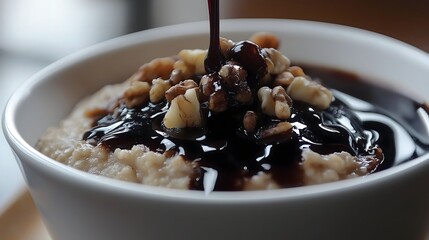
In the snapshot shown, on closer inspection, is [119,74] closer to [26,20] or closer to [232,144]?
[232,144]

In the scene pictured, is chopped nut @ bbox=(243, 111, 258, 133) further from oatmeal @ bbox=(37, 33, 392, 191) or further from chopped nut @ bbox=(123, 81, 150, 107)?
chopped nut @ bbox=(123, 81, 150, 107)

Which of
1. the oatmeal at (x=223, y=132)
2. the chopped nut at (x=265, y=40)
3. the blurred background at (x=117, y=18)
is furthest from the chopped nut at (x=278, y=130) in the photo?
the blurred background at (x=117, y=18)

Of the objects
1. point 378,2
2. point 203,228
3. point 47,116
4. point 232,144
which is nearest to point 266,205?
point 203,228

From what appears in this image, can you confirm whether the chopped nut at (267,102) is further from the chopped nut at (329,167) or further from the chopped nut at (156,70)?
the chopped nut at (156,70)

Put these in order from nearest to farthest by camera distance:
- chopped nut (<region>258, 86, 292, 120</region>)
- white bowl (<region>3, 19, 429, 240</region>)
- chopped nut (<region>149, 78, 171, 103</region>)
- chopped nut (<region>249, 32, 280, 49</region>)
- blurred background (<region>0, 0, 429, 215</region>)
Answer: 1. white bowl (<region>3, 19, 429, 240</region>)
2. chopped nut (<region>258, 86, 292, 120</region>)
3. chopped nut (<region>149, 78, 171, 103</region>)
4. chopped nut (<region>249, 32, 280, 49</region>)
5. blurred background (<region>0, 0, 429, 215</region>)

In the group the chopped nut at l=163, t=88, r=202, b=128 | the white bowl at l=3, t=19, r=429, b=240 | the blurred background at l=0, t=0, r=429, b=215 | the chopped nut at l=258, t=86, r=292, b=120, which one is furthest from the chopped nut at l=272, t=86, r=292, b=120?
the blurred background at l=0, t=0, r=429, b=215

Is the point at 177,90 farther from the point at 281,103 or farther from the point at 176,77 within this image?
the point at 281,103

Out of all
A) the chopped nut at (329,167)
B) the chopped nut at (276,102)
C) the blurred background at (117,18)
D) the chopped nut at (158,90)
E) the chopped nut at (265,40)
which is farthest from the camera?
the blurred background at (117,18)
